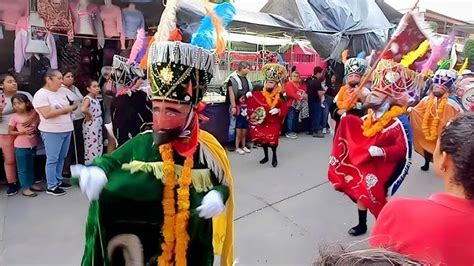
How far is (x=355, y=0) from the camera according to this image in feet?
31.9

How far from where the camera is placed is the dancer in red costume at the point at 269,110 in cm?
611

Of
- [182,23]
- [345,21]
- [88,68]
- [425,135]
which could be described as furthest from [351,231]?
[345,21]

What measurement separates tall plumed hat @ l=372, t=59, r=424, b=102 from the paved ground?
1373 millimetres

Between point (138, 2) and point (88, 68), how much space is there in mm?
1175

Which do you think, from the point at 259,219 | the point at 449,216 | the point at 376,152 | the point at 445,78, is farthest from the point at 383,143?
the point at 445,78

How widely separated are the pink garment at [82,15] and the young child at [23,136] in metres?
1.19

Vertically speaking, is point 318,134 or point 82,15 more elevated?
point 82,15

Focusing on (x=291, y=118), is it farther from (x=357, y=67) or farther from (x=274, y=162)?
(x=357, y=67)

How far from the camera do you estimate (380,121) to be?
344cm

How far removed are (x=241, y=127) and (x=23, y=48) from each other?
3430 mm

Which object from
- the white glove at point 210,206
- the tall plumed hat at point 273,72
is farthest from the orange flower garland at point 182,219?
the tall plumed hat at point 273,72

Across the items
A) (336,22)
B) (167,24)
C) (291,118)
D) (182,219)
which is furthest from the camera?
(336,22)

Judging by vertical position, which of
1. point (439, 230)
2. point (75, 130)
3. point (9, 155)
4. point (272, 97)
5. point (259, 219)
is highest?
point (439, 230)

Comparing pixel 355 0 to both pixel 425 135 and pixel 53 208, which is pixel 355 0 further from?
pixel 53 208
